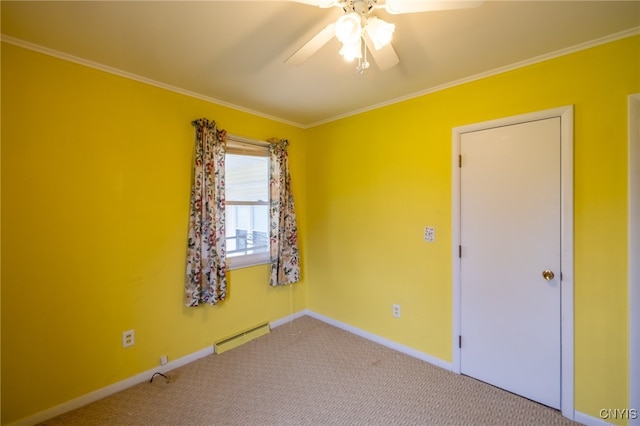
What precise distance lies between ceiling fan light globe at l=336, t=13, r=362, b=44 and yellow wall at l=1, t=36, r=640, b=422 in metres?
1.48

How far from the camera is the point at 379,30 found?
1219 mm

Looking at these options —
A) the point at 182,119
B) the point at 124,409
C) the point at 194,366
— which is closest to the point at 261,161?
the point at 182,119

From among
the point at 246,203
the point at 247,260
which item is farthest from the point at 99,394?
the point at 246,203

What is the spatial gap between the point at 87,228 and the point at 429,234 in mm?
2719

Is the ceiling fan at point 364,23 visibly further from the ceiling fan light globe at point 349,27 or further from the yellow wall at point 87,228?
the yellow wall at point 87,228

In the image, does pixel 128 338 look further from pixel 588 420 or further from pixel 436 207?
pixel 588 420

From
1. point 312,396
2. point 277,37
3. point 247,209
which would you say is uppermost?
point 277,37

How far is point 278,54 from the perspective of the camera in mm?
1862

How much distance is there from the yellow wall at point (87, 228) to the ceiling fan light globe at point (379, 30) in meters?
1.90

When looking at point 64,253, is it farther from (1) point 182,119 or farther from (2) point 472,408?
(2) point 472,408

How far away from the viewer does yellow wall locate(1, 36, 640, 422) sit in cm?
172

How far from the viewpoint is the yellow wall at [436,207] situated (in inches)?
67.2

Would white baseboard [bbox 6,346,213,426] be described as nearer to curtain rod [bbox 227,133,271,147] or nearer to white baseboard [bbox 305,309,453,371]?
white baseboard [bbox 305,309,453,371]

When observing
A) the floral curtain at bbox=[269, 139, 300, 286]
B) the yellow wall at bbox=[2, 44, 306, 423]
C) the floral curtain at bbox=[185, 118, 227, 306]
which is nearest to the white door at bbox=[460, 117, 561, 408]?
the floral curtain at bbox=[269, 139, 300, 286]
